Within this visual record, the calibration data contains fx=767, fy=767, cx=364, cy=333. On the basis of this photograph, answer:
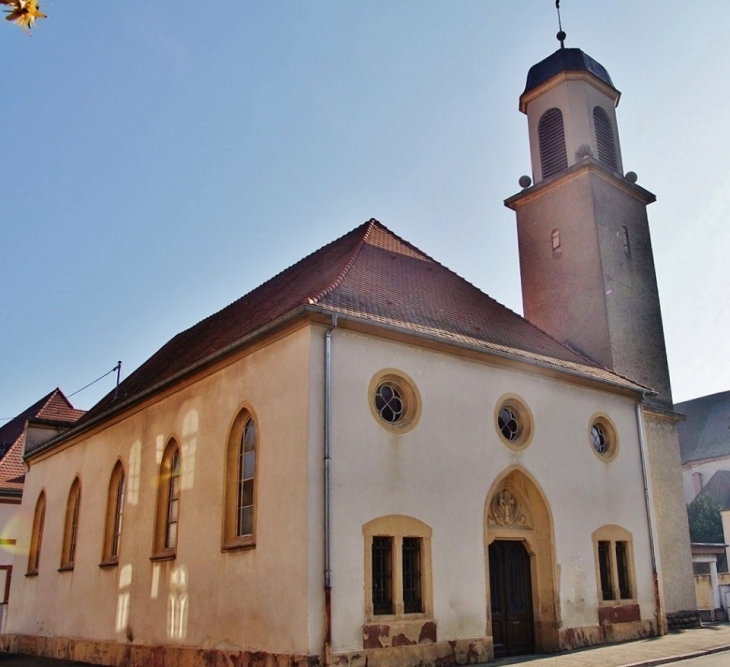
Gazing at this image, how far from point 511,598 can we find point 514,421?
3.45m

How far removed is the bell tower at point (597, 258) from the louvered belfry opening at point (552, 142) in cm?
3

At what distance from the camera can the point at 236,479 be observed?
548 inches

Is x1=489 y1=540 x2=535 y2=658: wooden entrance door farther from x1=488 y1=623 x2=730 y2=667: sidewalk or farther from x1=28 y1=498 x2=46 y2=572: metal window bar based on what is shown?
x1=28 y1=498 x2=46 y2=572: metal window bar

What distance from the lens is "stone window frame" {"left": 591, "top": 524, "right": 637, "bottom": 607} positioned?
52.8 feet

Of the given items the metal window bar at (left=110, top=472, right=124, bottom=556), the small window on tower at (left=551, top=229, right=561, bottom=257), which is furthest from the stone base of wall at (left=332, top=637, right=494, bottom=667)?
the small window on tower at (left=551, top=229, right=561, bottom=257)

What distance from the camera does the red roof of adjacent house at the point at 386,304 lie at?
13.9 meters

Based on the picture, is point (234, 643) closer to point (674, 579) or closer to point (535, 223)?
point (674, 579)

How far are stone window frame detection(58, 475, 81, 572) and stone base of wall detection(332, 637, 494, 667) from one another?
11288mm

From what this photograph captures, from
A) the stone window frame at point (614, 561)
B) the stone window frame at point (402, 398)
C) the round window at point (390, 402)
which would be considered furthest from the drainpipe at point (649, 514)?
the round window at point (390, 402)

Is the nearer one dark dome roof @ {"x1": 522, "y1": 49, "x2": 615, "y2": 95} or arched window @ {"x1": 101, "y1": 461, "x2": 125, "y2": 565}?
arched window @ {"x1": 101, "y1": 461, "x2": 125, "y2": 565}

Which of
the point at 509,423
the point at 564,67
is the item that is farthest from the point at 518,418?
the point at 564,67

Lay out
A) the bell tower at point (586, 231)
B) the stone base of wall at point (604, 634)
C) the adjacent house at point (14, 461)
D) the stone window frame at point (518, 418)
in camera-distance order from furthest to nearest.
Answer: the adjacent house at point (14, 461) < the bell tower at point (586, 231) < the stone window frame at point (518, 418) < the stone base of wall at point (604, 634)

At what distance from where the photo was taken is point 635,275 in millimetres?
21828

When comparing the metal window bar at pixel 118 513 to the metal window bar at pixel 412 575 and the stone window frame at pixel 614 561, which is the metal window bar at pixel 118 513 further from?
the stone window frame at pixel 614 561
